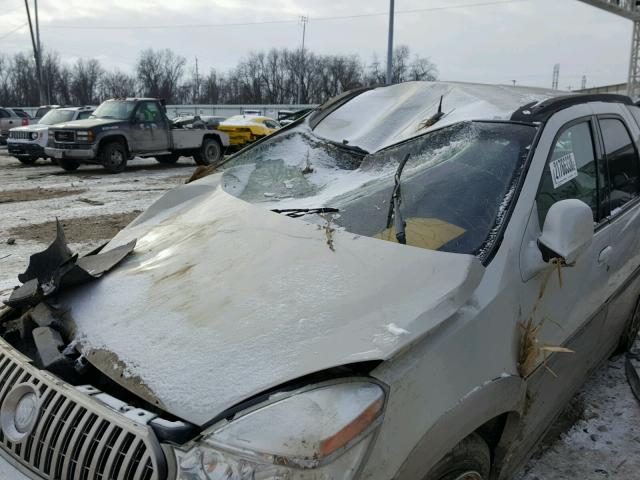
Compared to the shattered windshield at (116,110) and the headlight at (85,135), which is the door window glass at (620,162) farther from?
the shattered windshield at (116,110)

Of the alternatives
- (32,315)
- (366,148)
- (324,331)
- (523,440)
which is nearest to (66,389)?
(32,315)

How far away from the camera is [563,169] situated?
252 cm

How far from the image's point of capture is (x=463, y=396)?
174 cm

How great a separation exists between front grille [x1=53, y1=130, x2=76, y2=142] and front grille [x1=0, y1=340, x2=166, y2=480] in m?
13.4

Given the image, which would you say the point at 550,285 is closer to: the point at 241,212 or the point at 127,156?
the point at 241,212

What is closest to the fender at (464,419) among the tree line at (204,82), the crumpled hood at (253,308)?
the crumpled hood at (253,308)

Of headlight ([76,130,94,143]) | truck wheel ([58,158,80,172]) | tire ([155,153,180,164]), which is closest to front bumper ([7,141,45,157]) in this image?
truck wheel ([58,158,80,172])

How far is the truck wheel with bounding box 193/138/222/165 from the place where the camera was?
17500 millimetres

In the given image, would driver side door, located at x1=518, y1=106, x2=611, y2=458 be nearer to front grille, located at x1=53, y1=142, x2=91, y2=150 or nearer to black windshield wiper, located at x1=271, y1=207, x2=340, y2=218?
black windshield wiper, located at x1=271, y1=207, x2=340, y2=218

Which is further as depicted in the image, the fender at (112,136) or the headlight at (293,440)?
the fender at (112,136)

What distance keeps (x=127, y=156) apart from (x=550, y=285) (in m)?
14.5

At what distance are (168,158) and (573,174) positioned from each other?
16.4m

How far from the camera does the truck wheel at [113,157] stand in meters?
14.3

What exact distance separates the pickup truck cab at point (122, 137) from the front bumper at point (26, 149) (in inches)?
42.4
